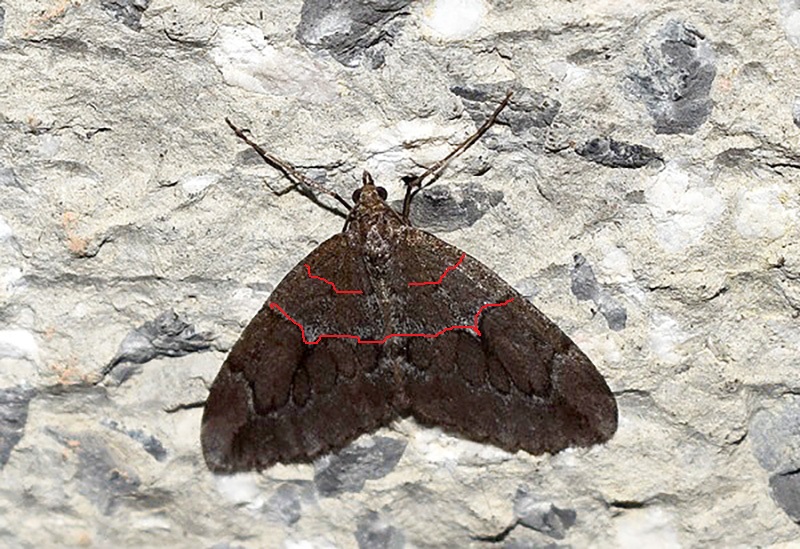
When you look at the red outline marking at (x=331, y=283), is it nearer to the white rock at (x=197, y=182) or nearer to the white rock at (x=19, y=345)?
the white rock at (x=197, y=182)

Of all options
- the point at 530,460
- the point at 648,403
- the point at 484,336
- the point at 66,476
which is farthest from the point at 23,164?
the point at 648,403

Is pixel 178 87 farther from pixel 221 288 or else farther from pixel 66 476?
pixel 66 476

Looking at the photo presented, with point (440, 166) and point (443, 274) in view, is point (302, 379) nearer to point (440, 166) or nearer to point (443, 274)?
point (443, 274)

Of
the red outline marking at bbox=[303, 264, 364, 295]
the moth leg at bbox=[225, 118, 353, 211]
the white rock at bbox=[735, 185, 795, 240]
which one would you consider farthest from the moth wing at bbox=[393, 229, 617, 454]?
the white rock at bbox=[735, 185, 795, 240]

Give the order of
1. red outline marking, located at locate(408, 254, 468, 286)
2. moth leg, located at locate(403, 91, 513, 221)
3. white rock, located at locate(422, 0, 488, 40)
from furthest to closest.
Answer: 1. red outline marking, located at locate(408, 254, 468, 286)
2. moth leg, located at locate(403, 91, 513, 221)
3. white rock, located at locate(422, 0, 488, 40)

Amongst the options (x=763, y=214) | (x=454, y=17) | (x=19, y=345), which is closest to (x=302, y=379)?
(x=19, y=345)

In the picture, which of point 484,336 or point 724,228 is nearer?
point 724,228

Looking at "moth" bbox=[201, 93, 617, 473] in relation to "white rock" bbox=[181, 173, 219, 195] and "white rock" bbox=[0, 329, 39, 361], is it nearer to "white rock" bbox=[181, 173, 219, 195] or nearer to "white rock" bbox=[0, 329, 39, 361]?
"white rock" bbox=[181, 173, 219, 195]
